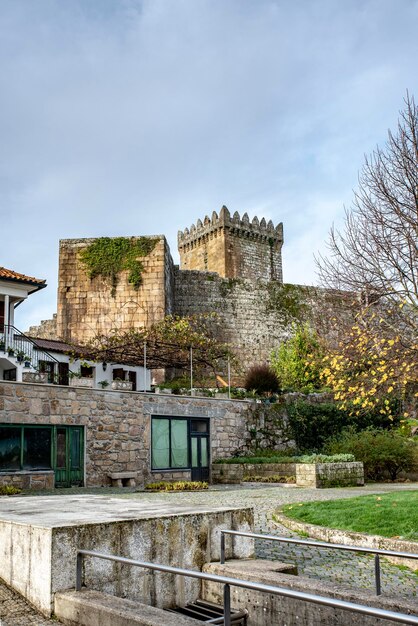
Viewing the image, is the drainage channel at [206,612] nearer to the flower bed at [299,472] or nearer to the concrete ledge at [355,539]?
the concrete ledge at [355,539]

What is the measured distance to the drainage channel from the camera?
586 cm

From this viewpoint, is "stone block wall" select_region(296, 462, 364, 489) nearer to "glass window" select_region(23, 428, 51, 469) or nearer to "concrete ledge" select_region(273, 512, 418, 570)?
"glass window" select_region(23, 428, 51, 469)

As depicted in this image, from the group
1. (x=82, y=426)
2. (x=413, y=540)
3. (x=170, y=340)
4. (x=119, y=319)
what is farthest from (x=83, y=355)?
Answer: (x=413, y=540)

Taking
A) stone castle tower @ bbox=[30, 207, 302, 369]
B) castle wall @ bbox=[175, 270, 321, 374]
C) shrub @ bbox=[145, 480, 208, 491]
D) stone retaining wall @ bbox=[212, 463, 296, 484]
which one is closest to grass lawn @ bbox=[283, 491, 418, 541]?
shrub @ bbox=[145, 480, 208, 491]

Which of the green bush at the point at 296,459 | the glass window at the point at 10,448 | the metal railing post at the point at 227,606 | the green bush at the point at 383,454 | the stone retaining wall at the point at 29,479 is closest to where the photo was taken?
the metal railing post at the point at 227,606

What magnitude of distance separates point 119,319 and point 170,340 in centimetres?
979

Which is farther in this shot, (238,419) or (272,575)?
(238,419)

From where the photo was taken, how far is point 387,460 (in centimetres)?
2244

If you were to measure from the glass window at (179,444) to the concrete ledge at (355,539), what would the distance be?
38.0 feet

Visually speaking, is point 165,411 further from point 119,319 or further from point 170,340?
point 119,319

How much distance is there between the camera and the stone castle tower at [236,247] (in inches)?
1817

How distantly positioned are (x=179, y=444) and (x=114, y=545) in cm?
1666

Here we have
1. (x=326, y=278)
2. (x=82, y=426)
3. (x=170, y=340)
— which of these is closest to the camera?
(x=326, y=278)

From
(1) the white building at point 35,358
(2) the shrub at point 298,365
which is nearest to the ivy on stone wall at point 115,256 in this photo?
(1) the white building at point 35,358
